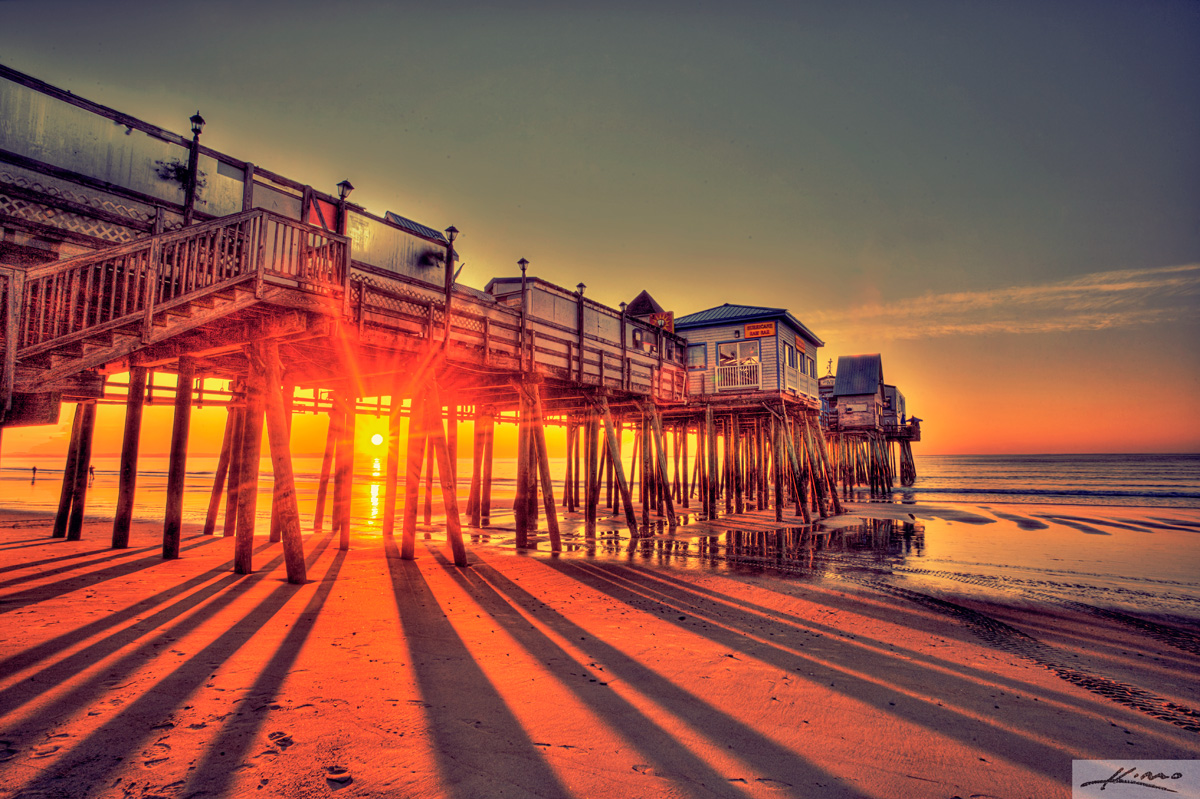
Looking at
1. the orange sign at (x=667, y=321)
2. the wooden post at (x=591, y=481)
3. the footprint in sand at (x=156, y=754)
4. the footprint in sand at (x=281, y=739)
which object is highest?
the orange sign at (x=667, y=321)

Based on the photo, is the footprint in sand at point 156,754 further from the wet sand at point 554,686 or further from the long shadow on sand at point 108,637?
the long shadow on sand at point 108,637

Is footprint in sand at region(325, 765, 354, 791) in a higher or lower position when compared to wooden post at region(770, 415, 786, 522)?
lower

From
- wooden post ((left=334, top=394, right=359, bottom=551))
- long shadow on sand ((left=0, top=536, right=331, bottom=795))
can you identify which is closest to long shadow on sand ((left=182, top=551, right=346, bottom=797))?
long shadow on sand ((left=0, top=536, right=331, bottom=795))

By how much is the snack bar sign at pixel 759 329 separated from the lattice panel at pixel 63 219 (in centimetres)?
1927

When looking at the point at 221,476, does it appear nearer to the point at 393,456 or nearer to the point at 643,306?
the point at 393,456

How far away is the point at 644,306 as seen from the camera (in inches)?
1125

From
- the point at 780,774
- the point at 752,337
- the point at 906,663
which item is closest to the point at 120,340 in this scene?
the point at 780,774

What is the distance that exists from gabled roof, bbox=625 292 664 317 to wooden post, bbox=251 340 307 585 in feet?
69.0

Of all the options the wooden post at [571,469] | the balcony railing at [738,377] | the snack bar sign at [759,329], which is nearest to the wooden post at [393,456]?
the wooden post at [571,469]

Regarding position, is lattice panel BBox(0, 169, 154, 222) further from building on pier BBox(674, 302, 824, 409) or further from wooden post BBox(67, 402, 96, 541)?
building on pier BBox(674, 302, 824, 409)

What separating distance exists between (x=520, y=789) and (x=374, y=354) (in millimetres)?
9168

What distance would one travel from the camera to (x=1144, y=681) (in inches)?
234

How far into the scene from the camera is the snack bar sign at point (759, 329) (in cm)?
2181

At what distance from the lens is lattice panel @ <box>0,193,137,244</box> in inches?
293
